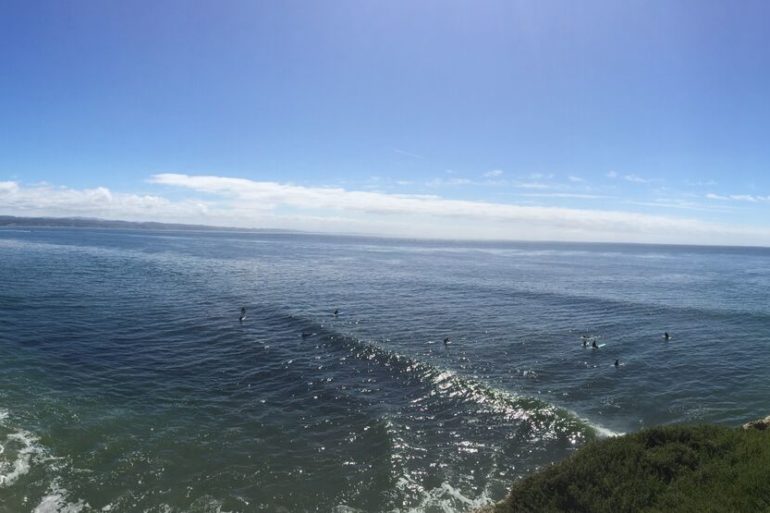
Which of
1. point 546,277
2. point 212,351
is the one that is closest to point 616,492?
point 212,351

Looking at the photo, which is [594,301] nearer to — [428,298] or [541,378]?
[428,298]

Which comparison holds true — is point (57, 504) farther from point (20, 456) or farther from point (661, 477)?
point (661, 477)

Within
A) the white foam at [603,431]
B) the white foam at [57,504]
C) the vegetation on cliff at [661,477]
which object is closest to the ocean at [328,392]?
the white foam at [57,504]

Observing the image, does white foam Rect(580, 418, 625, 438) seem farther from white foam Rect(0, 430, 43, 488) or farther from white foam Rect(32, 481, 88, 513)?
white foam Rect(0, 430, 43, 488)

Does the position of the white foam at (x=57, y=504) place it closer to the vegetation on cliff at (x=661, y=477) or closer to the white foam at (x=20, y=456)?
the white foam at (x=20, y=456)

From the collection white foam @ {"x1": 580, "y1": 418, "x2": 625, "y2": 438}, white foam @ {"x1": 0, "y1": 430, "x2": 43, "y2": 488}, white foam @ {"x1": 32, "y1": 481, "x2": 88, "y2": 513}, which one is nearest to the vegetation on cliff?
white foam @ {"x1": 580, "y1": 418, "x2": 625, "y2": 438}
